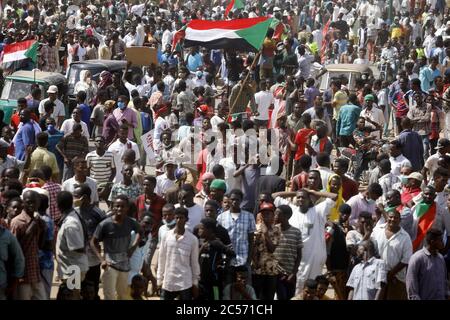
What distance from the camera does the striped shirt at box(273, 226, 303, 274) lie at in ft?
43.2

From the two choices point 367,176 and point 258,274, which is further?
point 367,176

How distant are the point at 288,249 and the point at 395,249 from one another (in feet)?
3.28

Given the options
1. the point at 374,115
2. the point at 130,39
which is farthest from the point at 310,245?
the point at 130,39

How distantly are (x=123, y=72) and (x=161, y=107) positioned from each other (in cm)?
547

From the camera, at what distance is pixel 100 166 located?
53.0 ft

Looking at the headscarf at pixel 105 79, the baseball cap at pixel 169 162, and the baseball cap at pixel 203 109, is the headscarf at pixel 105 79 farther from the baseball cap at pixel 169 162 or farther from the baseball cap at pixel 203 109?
the baseball cap at pixel 169 162

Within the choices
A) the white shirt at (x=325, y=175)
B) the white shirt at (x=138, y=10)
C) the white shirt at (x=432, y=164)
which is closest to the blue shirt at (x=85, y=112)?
the white shirt at (x=432, y=164)

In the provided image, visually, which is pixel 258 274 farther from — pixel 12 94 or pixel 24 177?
pixel 12 94

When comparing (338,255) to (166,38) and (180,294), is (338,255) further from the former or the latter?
(166,38)

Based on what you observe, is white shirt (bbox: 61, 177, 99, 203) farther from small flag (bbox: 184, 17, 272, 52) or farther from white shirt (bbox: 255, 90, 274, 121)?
small flag (bbox: 184, 17, 272, 52)

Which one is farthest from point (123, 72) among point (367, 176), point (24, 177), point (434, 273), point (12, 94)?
point (434, 273)

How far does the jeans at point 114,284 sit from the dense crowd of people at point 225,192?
0.07 feet

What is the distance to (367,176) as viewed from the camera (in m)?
19.2

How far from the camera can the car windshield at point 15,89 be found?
22703 mm
